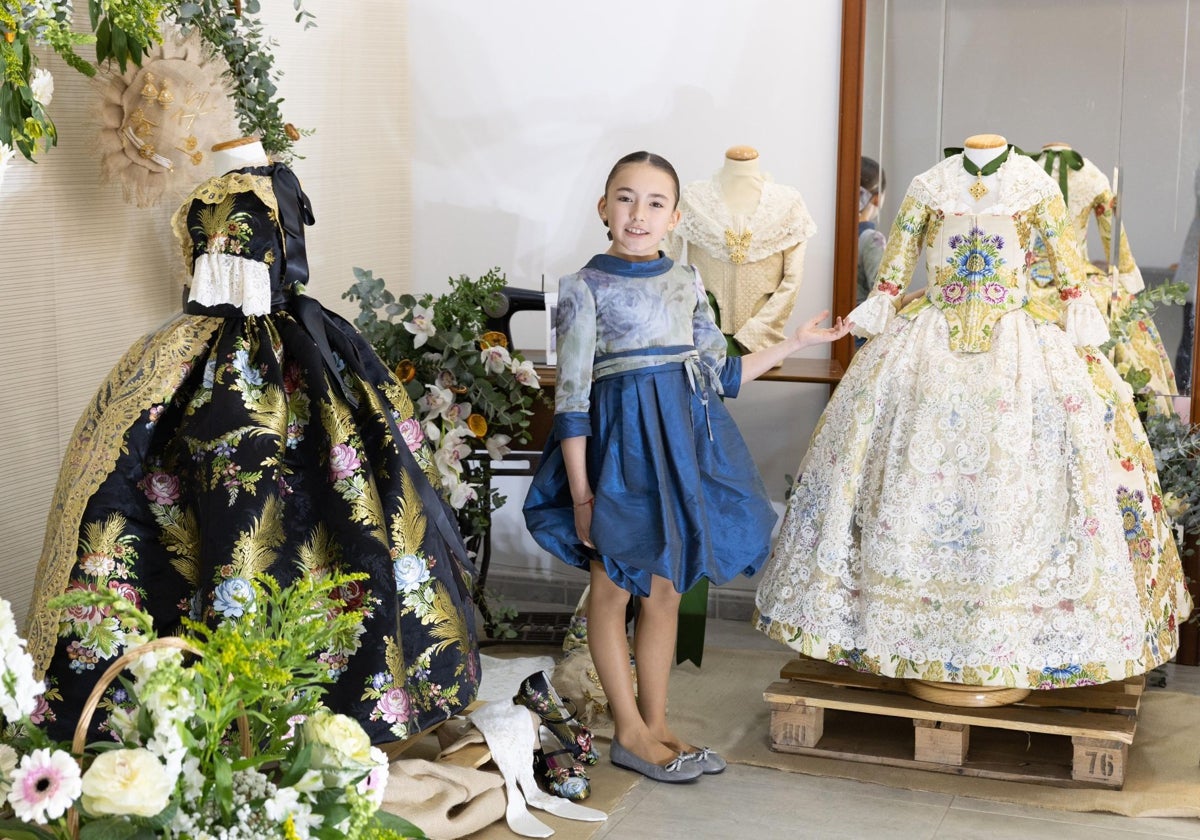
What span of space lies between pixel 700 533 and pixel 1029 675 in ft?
2.63

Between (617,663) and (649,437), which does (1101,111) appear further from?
(617,663)

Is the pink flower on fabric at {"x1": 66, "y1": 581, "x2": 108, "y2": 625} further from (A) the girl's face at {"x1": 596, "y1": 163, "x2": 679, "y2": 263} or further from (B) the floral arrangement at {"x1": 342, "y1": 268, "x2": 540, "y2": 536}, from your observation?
(A) the girl's face at {"x1": 596, "y1": 163, "x2": 679, "y2": 263}

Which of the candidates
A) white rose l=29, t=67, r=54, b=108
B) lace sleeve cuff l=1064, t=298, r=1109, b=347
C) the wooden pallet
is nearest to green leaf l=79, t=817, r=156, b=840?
white rose l=29, t=67, r=54, b=108

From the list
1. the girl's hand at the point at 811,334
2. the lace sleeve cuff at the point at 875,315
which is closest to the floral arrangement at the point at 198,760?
the girl's hand at the point at 811,334

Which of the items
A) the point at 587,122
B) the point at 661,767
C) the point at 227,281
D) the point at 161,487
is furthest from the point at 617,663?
the point at 587,122

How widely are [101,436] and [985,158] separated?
82.7 inches

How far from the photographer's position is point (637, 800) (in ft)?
9.59

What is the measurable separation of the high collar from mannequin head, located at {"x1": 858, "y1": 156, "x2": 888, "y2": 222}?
1.32 meters

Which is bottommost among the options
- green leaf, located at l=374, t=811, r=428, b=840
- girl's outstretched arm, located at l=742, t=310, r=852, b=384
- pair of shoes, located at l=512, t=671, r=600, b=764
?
pair of shoes, located at l=512, t=671, r=600, b=764

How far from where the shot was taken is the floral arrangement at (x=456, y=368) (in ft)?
11.7

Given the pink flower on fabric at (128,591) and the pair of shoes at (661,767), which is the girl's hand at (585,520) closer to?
the pair of shoes at (661,767)

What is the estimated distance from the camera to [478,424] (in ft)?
11.8

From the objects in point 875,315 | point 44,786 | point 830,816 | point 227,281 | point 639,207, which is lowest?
point 830,816
